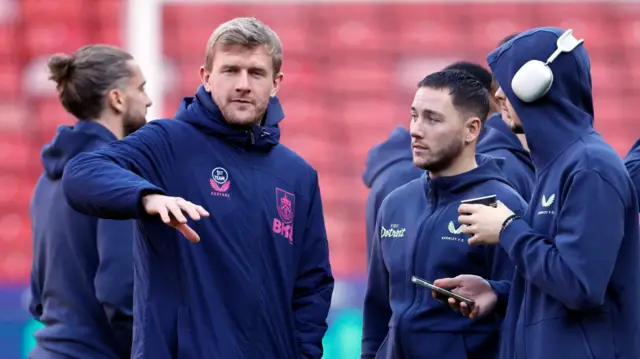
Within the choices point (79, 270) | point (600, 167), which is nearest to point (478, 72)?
point (600, 167)

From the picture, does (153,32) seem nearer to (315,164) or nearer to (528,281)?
(315,164)

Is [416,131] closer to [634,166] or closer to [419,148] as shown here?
[419,148]

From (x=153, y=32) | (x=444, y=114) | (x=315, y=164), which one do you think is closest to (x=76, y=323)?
(x=444, y=114)

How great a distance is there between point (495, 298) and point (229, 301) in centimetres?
86

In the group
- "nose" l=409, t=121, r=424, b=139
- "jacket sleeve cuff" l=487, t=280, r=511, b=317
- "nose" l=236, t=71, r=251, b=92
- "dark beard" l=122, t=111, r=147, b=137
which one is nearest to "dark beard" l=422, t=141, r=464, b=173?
"nose" l=409, t=121, r=424, b=139

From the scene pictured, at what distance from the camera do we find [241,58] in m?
3.65

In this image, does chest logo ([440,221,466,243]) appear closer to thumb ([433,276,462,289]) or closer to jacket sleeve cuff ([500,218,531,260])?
thumb ([433,276,462,289])

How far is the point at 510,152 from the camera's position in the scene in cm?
457

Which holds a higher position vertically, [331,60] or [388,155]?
[388,155]

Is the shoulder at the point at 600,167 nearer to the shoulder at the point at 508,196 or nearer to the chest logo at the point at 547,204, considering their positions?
the chest logo at the point at 547,204

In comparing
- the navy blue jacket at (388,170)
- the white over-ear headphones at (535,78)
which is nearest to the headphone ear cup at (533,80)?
the white over-ear headphones at (535,78)

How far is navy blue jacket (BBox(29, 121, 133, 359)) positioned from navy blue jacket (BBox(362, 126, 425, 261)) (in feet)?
3.45

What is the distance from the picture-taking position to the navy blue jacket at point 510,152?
177 inches

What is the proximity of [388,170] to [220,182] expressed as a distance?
4.47ft
